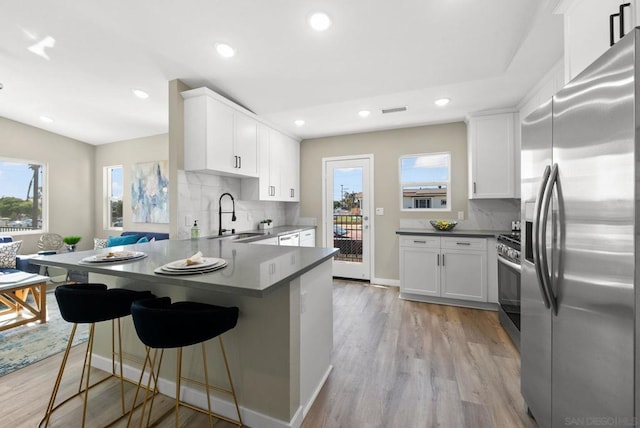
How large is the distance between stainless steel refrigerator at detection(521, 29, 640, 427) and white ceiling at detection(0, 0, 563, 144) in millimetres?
1112

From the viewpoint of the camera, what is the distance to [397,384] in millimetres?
1866

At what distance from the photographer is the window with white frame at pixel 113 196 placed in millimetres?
5348

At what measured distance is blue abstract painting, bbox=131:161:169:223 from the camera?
479 cm

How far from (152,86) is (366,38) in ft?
7.78

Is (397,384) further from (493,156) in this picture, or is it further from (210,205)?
(493,156)

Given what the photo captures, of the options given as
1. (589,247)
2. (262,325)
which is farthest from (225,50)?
(589,247)

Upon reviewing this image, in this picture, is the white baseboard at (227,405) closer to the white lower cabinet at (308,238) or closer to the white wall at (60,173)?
the white lower cabinet at (308,238)

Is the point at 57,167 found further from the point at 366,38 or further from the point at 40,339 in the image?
the point at 366,38

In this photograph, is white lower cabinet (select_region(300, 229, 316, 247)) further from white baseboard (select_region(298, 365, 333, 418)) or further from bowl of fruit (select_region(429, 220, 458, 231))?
white baseboard (select_region(298, 365, 333, 418))

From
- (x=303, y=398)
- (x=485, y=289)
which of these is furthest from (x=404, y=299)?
(x=303, y=398)

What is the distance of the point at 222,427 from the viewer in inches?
58.9

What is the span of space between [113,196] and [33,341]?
362 cm

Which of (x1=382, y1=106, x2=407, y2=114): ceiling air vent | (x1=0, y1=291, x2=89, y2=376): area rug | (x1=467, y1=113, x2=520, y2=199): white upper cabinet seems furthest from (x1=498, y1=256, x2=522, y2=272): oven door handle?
(x1=0, y1=291, x2=89, y2=376): area rug

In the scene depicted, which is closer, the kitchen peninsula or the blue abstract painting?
the kitchen peninsula
